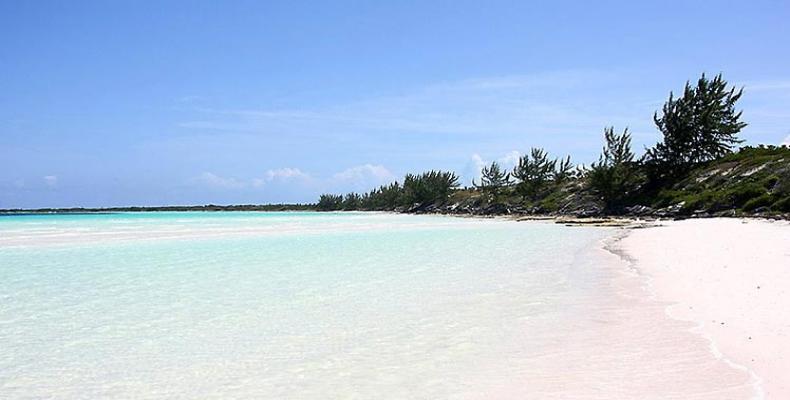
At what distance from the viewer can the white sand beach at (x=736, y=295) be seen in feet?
19.5

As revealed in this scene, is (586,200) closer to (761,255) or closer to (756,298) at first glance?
(761,255)

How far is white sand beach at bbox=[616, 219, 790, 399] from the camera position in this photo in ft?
19.5

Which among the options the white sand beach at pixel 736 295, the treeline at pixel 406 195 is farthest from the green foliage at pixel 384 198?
the white sand beach at pixel 736 295

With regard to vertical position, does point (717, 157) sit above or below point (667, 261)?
above

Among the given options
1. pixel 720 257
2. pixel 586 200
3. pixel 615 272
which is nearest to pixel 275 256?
pixel 615 272

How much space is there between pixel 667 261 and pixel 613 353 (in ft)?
34.5

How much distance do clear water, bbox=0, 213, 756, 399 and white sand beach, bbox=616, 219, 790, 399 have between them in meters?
1.48

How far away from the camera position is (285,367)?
6.48 m

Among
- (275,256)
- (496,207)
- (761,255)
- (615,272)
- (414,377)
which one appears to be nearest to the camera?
(414,377)

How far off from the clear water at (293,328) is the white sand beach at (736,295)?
58.4 inches

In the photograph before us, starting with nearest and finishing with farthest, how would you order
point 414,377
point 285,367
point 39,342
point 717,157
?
point 414,377, point 285,367, point 39,342, point 717,157

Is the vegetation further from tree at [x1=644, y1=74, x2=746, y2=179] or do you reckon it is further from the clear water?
the clear water

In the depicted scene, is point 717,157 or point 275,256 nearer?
point 275,256

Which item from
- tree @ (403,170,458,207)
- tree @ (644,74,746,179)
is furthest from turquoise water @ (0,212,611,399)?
tree @ (403,170,458,207)
